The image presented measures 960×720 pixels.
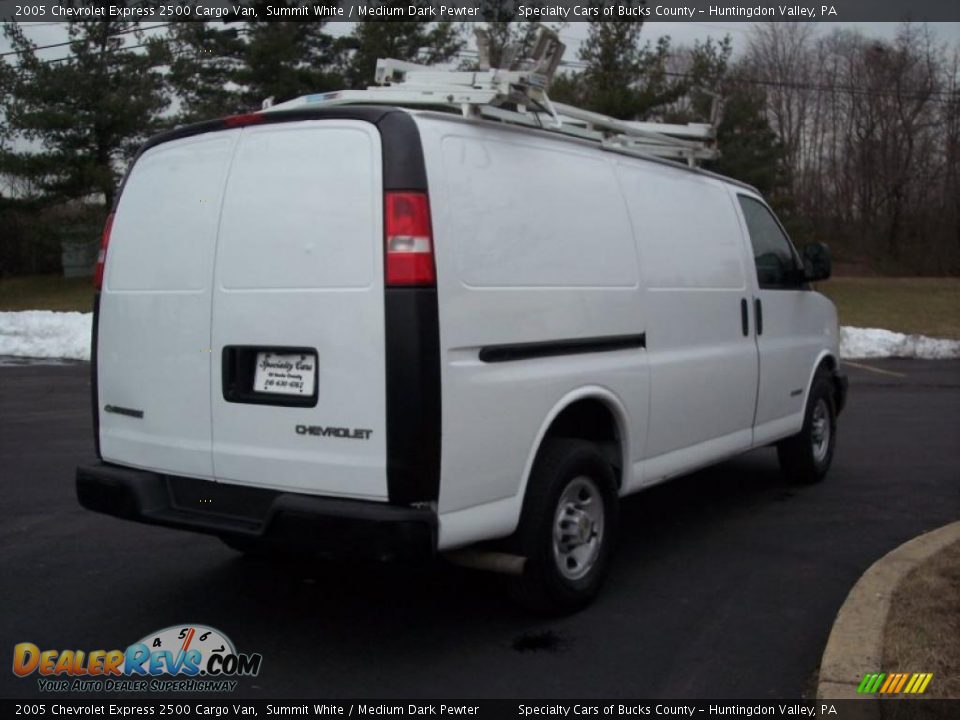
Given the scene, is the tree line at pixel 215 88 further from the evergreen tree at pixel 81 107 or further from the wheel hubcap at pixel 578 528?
the wheel hubcap at pixel 578 528

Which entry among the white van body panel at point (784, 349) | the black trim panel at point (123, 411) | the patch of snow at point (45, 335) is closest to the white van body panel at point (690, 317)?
the white van body panel at point (784, 349)

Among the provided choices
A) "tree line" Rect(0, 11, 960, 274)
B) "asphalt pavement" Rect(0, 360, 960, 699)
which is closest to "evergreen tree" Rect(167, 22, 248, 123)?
"tree line" Rect(0, 11, 960, 274)

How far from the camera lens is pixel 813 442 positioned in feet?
24.9

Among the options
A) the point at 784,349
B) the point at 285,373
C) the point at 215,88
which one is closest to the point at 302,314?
the point at 285,373

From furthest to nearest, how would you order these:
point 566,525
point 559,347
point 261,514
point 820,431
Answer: point 820,431, point 566,525, point 559,347, point 261,514

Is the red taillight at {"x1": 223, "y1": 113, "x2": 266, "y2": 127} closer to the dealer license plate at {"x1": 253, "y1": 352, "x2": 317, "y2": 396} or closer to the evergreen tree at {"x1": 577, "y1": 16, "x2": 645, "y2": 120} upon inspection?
the dealer license plate at {"x1": 253, "y1": 352, "x2": 317, "y2": 396}

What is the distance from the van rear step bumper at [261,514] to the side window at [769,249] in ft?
12.4

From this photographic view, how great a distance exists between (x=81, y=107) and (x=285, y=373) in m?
29.7

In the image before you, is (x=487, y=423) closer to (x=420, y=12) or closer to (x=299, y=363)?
(x=299, y=363)

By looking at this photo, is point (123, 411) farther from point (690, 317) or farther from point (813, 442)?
point (813, 442)

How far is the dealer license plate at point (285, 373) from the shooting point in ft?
13.2

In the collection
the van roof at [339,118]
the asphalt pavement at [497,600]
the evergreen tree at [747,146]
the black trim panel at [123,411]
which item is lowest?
the asphalt pavement at [497,600]

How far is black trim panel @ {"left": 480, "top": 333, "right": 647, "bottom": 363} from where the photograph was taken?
4.18 metres

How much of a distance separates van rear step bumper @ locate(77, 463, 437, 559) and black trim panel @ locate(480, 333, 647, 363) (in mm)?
736
